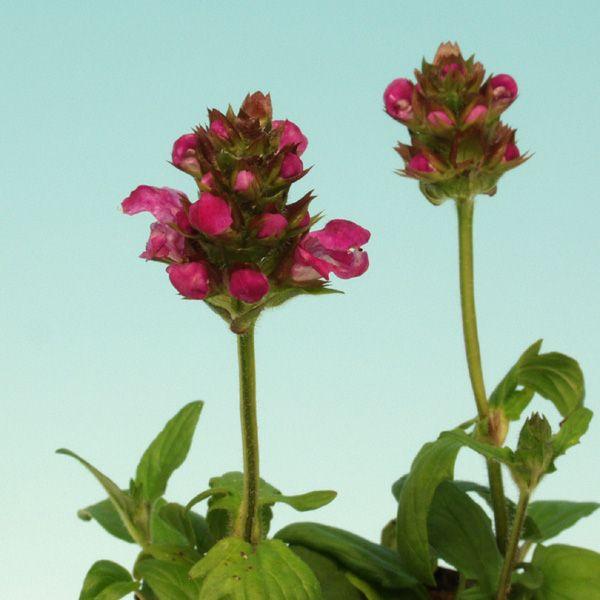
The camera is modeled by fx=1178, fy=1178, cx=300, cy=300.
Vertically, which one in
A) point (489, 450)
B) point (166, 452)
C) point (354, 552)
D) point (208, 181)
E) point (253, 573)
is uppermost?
point (208, 181)

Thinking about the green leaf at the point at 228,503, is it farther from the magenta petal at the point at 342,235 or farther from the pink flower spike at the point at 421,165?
the pink flower spike at the point at 421,165

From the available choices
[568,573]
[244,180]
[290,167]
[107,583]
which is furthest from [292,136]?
[568,573]

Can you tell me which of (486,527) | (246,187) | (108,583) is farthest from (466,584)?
(246,187)

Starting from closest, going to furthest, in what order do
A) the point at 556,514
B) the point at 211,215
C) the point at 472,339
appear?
the point at 211,215 < the point at 472,339 < the point at 556,514

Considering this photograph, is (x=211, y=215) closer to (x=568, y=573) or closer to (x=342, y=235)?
(x=342, y=235)

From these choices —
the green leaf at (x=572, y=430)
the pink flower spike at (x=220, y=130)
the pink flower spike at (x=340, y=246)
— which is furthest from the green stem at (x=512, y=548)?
the pink flower spike at (x=220, y=130)

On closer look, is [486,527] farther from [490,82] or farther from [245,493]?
[490,82]
